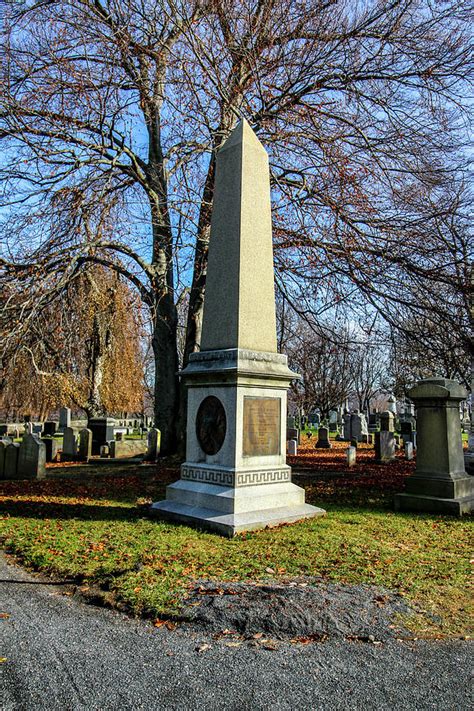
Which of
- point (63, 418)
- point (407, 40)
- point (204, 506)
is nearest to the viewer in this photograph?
point (204, 506)

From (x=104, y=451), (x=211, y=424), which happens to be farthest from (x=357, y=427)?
(x=211, y=424)

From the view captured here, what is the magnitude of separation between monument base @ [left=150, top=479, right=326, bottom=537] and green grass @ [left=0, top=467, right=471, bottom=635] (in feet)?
0.61

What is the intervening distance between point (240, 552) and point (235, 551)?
0.21ft

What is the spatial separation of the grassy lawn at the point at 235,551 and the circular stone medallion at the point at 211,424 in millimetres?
1150

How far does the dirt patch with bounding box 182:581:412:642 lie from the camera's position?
3.59 meters

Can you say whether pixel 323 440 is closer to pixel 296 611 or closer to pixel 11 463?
pixel 11 463

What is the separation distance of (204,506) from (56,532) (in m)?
1.82

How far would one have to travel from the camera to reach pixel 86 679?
297 centimetres

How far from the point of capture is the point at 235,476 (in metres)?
6.48

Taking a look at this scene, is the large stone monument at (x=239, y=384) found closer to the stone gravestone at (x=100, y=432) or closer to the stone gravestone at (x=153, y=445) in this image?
the stone gravestone at (x=153, y=445)

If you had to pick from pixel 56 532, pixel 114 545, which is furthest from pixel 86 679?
pixel 56 532

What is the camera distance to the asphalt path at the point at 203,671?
9.12ft

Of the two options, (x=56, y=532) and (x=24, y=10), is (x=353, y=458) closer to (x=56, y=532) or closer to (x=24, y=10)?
(x=56, y=532)

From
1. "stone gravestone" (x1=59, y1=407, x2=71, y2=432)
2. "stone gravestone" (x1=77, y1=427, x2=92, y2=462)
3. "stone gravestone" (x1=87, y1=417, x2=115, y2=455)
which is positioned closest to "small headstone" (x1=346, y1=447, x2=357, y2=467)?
"stone gravestone" (x1=77, y1=427, x2=92, y2=462)
